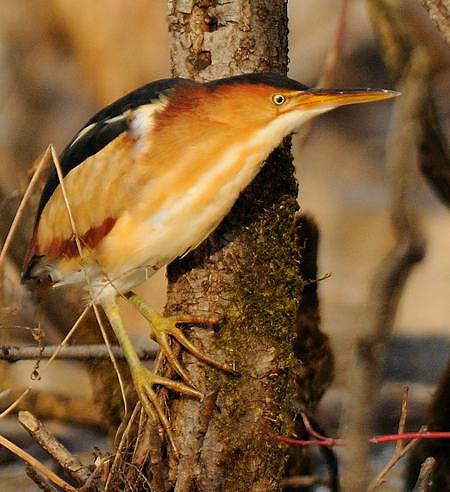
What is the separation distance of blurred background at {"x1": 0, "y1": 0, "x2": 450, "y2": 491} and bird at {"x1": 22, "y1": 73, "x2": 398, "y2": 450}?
8.59 feet

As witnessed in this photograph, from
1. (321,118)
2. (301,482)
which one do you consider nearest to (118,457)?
(301,482)

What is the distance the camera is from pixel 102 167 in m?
1.81

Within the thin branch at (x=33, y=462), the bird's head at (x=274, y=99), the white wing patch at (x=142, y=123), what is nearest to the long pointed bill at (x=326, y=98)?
the bird's head at (x=274, y=99)

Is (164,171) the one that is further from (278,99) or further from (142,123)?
(278,99)

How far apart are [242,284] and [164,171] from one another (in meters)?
0.23

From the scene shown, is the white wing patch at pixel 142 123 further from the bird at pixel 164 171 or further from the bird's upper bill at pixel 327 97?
the bird's upper bill at pixel 327 97

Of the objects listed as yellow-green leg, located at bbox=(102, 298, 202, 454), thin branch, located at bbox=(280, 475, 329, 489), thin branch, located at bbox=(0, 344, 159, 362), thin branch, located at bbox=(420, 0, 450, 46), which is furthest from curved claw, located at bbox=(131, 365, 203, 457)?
thin branch, located at bbox=(280, 475, 329, 489)

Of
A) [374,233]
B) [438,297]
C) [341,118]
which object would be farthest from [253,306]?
[341,118]

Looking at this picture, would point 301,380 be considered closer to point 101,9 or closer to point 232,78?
point 232,78

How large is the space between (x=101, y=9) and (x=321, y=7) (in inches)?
40.8

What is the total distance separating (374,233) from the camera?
17.2 feet

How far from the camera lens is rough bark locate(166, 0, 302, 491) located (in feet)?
5.88

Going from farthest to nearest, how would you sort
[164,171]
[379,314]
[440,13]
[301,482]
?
1. [301,482]
2. [164,171]
3. [440,13]
4. [379,314]

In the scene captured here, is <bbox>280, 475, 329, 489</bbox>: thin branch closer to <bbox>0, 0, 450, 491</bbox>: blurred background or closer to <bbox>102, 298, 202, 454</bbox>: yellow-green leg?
<bbox>102, 298, 202, 454</bbox>: yellow-green leg
